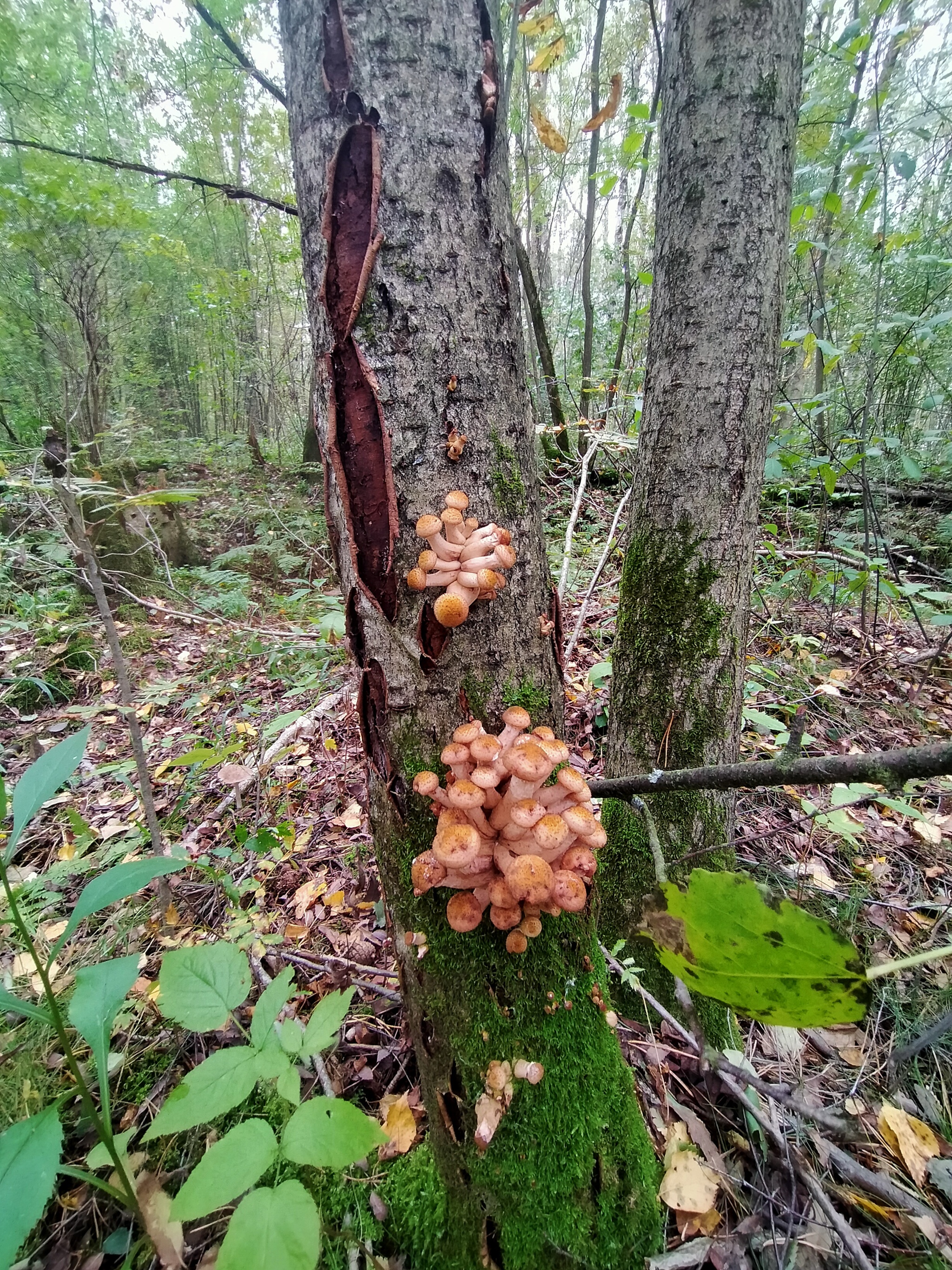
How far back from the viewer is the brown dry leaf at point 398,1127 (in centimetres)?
161

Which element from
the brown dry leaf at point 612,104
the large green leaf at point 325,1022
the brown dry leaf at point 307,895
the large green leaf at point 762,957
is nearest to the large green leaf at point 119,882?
the large green leaf at point 325,1022

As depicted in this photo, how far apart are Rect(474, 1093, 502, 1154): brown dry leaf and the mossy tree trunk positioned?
2cm

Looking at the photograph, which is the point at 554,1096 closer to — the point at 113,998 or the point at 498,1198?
the point at 498,1198

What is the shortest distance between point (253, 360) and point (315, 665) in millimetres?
13594

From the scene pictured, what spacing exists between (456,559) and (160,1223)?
192cm

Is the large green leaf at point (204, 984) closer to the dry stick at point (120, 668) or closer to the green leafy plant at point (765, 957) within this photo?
the green leafy plant at point (765, 957)

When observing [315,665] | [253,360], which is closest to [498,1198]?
[315,665]

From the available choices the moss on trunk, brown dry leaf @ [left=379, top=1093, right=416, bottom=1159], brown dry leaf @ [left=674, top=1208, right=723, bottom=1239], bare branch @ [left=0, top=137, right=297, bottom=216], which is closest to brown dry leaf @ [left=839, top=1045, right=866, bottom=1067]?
brown dry leaf @ [left=674, top=1208, right=723, bottom=1239]

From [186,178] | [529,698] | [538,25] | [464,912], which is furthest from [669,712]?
[538,25]

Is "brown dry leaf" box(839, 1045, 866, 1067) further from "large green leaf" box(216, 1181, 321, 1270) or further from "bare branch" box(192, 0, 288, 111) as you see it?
"bare branch" box(192, 0, 288, 111)

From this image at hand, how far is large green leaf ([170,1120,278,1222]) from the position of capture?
3.21 feet

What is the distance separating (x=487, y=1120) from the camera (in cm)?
127

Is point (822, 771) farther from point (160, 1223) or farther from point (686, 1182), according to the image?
point (160, 1223)

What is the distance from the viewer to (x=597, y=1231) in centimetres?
132
